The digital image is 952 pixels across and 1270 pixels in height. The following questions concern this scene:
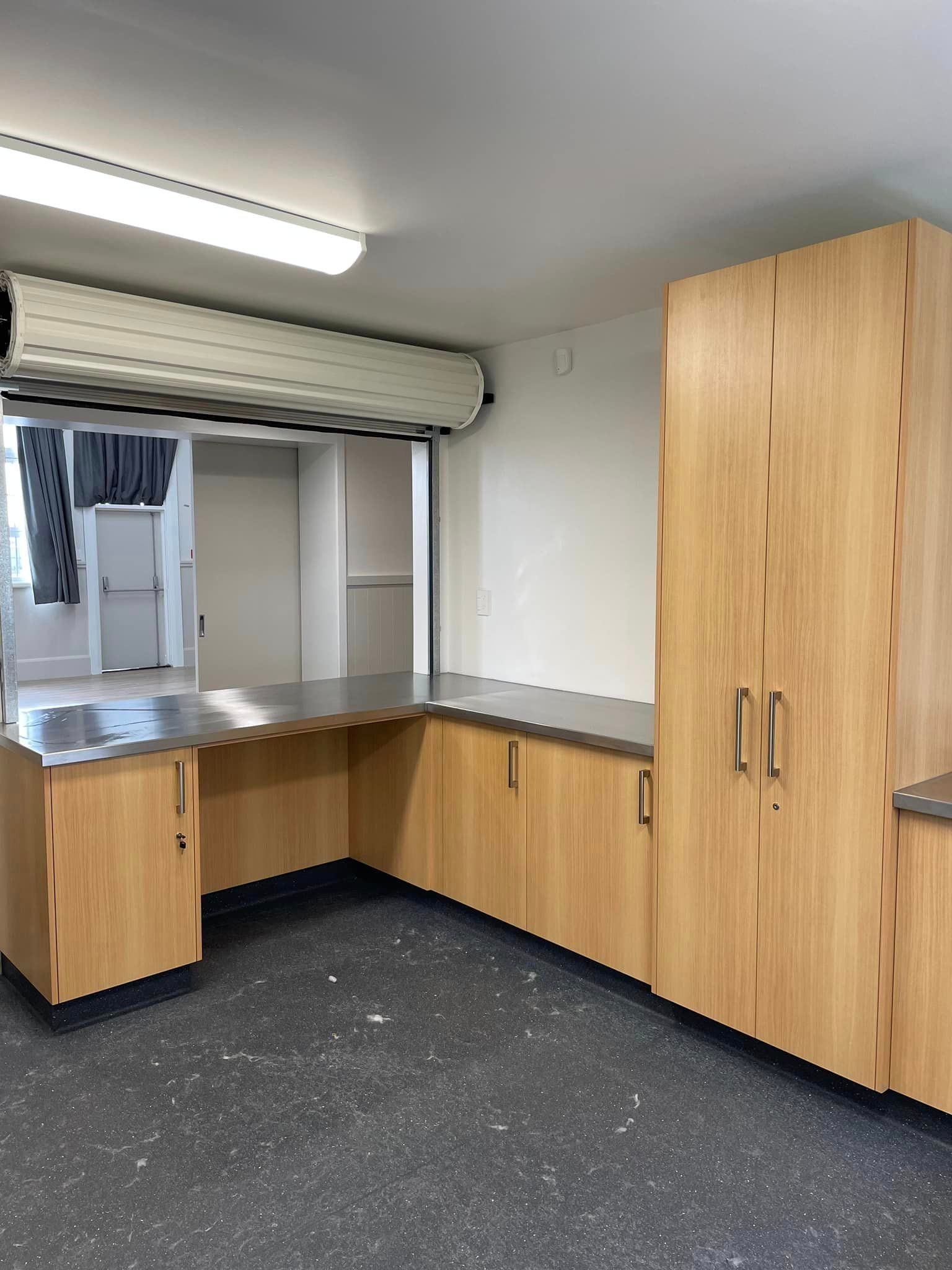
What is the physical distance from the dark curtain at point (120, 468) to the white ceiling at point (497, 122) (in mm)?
5893

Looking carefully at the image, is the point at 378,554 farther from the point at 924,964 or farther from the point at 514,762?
the point at 924,964

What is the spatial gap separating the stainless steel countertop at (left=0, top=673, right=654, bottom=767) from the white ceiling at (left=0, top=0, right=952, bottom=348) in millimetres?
1468

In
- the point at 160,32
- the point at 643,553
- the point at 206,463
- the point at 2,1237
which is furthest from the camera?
the point at 206,463

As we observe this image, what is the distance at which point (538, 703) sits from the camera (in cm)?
343

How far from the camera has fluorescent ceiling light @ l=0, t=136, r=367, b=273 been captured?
206cm

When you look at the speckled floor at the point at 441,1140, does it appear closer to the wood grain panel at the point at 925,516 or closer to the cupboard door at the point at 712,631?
the cupboard door at the point at 712,631

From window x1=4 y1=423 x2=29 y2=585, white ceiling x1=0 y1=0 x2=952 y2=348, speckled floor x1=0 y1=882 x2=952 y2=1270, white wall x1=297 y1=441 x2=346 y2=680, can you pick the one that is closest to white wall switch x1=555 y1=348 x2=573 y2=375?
white ceiling x1=0 y1=0 x2=952 y2=348

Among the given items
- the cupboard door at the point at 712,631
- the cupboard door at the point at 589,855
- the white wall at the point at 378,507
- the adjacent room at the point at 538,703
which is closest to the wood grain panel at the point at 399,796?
the adjacent room at the point at 538,703

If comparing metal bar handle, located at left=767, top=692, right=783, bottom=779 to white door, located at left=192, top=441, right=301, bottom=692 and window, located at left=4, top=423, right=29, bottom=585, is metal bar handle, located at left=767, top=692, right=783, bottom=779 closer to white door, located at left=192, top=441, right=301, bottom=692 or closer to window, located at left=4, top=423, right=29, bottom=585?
white door, located at left=192, top=441, right=301, bottom=692

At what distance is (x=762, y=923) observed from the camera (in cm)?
241

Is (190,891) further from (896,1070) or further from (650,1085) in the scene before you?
(896,1070)

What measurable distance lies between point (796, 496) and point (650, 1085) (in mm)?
1629

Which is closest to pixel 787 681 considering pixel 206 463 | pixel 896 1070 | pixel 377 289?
pixel 896 1070

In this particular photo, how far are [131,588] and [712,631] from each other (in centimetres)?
757
